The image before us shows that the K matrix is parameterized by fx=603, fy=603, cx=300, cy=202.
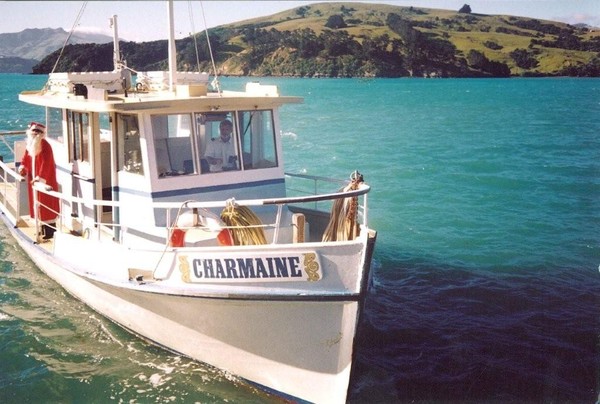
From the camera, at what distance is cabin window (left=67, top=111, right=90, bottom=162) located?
986cm

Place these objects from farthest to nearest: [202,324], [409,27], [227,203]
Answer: [409,27], [202,324], [227,203]

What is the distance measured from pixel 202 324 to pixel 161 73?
5.24 meters

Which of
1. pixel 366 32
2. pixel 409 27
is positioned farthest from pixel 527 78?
pixel 366 32

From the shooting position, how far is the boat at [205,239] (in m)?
7.25

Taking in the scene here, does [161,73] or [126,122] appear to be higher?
[161,73]

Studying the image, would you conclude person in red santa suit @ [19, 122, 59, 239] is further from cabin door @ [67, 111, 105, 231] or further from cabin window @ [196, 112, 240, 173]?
cabin window @ [196, 112, 240, 173]

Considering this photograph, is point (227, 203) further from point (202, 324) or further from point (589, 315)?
point (589, 315)

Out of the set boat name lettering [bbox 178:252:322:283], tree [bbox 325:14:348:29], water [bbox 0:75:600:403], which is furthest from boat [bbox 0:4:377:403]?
tree [bbox 325:14:348:29]

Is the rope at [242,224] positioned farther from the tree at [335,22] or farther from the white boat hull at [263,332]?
→ the tree at [335,22]

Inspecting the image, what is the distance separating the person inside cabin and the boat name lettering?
176 centimetres

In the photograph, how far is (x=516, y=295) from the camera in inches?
457

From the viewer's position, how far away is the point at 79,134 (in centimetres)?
1000

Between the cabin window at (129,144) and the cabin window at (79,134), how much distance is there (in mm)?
1065

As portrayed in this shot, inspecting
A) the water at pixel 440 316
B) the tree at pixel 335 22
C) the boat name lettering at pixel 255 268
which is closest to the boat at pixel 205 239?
the boat name lettering at pixel 255 268
